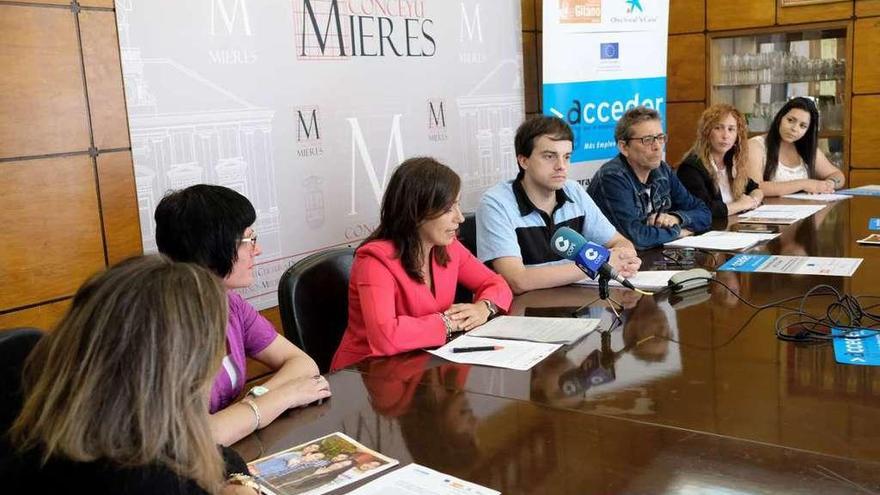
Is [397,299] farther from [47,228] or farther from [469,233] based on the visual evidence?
[47,228]

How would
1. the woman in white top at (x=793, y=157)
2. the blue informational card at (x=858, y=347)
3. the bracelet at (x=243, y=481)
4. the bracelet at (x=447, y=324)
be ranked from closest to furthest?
the bracelet at (x=243, y=481) < the blue informational card at (x=858, y=347) < the bracelet at (x=447, y=324) < the woman in white top at (x=793, y=157)

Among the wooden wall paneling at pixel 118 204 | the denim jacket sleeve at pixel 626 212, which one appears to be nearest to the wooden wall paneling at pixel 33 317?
the wooden wall paneling at pixel 118 204

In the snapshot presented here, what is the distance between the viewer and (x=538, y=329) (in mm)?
2176

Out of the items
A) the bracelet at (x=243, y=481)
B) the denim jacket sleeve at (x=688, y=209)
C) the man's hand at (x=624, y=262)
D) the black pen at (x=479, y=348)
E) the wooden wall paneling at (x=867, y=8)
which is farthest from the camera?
the wooden wall paneling at (x=867, y=8)

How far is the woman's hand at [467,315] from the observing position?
2234 mm

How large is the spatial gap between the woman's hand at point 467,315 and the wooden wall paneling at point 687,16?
4.50 meters

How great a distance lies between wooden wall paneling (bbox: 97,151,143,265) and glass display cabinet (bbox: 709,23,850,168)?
179 inches

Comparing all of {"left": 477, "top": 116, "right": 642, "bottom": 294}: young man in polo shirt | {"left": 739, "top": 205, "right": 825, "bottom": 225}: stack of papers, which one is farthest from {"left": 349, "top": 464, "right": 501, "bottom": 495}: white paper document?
{"left": 739, "top": 205, "right": 825, "bottom": 225}: stack of papers

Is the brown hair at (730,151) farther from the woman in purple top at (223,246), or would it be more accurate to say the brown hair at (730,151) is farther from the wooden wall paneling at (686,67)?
the woman in purple top at (223,246)

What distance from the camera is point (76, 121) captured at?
2768mm

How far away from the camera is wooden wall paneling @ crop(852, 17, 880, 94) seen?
532cm

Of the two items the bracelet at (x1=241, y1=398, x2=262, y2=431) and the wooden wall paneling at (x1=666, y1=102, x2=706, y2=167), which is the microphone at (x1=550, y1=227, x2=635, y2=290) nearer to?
the bracelet at (x1=241, y1=398, x2=262, y2=431)

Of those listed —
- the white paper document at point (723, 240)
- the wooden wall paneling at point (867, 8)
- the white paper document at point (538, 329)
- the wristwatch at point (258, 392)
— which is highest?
the wooden wall paneling at point (867, 8)

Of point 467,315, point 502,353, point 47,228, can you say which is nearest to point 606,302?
point 467,315
